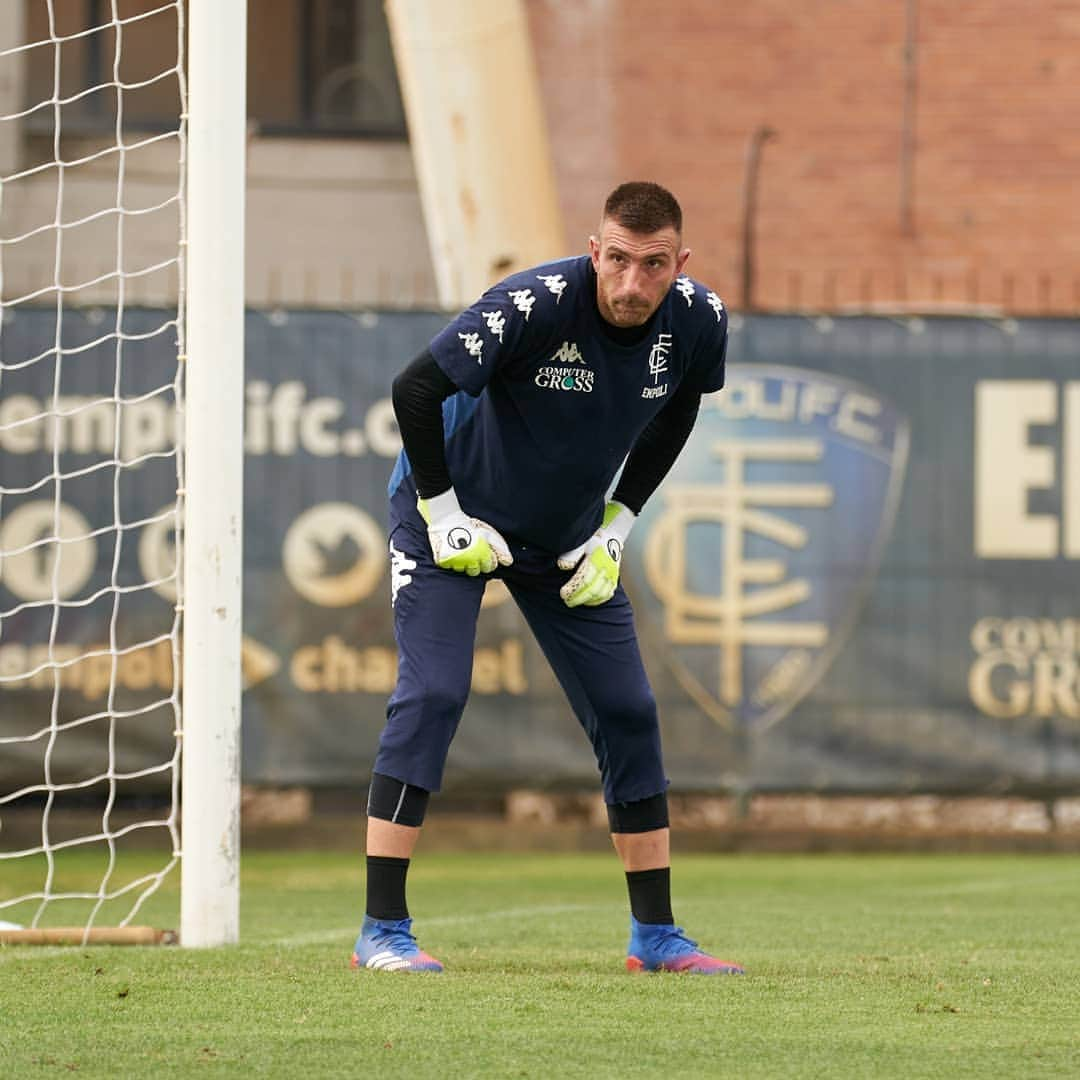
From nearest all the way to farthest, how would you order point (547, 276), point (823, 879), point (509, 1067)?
point (509, 1067) < point (547, 276) < point (823, 879)

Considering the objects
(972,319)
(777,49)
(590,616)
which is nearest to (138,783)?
(972,319)

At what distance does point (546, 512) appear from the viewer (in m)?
5.09

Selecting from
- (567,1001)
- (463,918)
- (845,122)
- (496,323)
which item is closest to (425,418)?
(496,323)

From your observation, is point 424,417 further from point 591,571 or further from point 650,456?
point 650,456

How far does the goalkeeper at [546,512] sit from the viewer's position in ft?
16.0

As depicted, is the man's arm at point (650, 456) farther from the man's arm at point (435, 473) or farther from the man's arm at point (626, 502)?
the man's arm at point (435, 473)

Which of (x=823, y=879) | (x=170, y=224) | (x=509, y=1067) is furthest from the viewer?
(x=170, y=224)

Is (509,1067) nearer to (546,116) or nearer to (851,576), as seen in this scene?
(851,576)

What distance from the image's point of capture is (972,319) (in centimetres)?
1026

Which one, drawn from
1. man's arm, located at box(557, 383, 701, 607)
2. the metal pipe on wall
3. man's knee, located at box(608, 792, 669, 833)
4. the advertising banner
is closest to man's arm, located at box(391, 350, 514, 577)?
man's arm, located at box(557, 383, 701, 607)

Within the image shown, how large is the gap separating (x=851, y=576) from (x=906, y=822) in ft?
4.32

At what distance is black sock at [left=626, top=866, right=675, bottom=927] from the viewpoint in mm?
5113

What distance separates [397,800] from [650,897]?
67 cm

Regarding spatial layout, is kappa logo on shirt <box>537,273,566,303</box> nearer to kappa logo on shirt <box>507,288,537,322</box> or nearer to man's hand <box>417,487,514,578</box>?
kappa logo on shirt <box>507,288,537,322</box>
